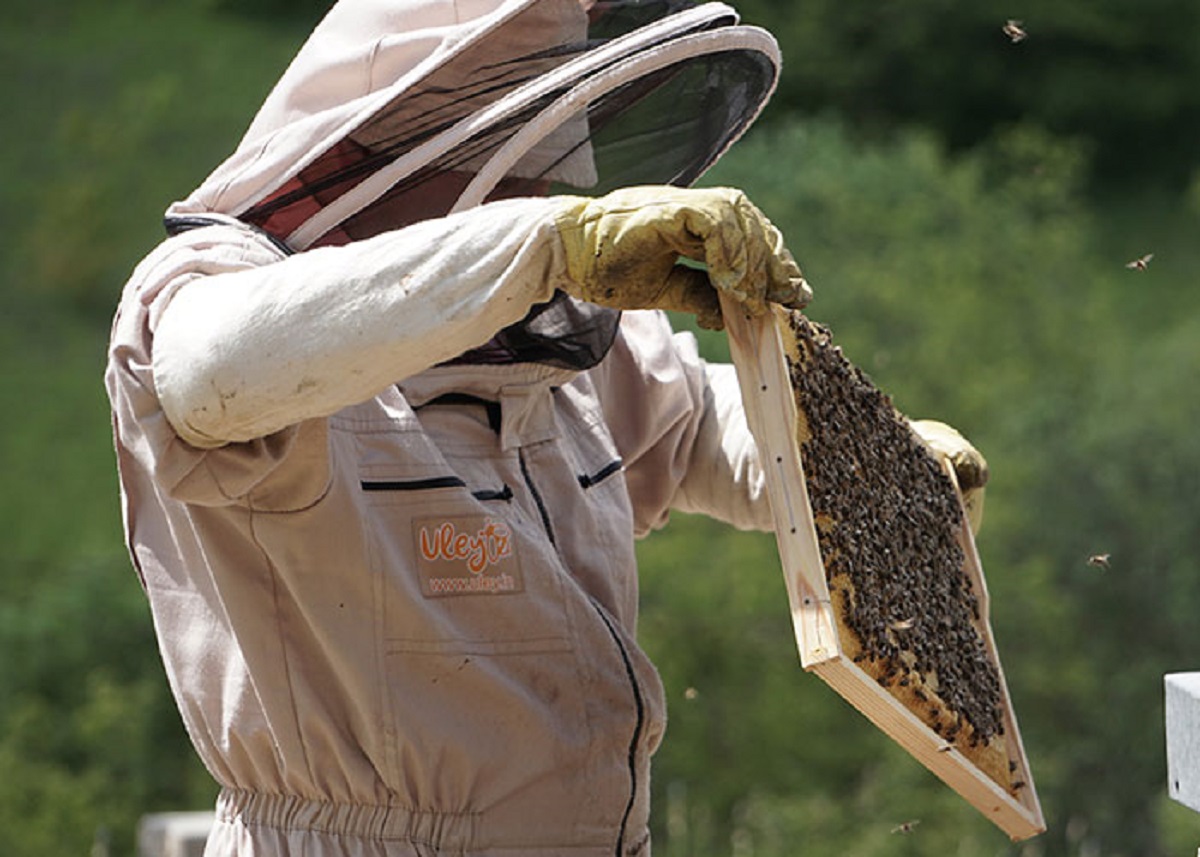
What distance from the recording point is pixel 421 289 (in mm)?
2199

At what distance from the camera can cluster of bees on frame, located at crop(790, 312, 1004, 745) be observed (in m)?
2.50

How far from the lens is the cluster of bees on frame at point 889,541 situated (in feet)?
8.19

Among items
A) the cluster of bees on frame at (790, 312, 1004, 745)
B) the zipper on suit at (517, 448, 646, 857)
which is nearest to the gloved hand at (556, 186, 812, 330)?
the cluster of bees on frame at (790, 312, 1004, 745)

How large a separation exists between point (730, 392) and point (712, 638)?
6317 millimetres

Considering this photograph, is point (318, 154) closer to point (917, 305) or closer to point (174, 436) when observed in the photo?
point (174, 436)

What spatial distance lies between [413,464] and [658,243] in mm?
620

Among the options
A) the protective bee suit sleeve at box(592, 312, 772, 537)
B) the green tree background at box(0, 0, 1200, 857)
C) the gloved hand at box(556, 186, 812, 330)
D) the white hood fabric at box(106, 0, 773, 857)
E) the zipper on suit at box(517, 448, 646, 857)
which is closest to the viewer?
the gloved hand at box(556, 186, 812, 330)

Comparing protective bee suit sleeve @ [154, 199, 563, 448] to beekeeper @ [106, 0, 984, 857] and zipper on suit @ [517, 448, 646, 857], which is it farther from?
zipper on suit @ [517, 448, 646, 857]

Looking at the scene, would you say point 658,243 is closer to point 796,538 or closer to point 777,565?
point 796,538

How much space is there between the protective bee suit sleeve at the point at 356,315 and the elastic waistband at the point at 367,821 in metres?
0.67

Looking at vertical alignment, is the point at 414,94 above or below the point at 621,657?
above

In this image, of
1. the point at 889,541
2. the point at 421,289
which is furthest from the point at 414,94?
the point at 889,541

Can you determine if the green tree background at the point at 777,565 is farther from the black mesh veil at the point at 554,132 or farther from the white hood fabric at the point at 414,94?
the white hood fabric at the point at 414,94

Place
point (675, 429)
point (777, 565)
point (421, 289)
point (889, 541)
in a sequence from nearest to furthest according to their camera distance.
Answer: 1. point (421, 289)
2. point (889, 541)
3. point (675, 429)
4. point (777, 565)
